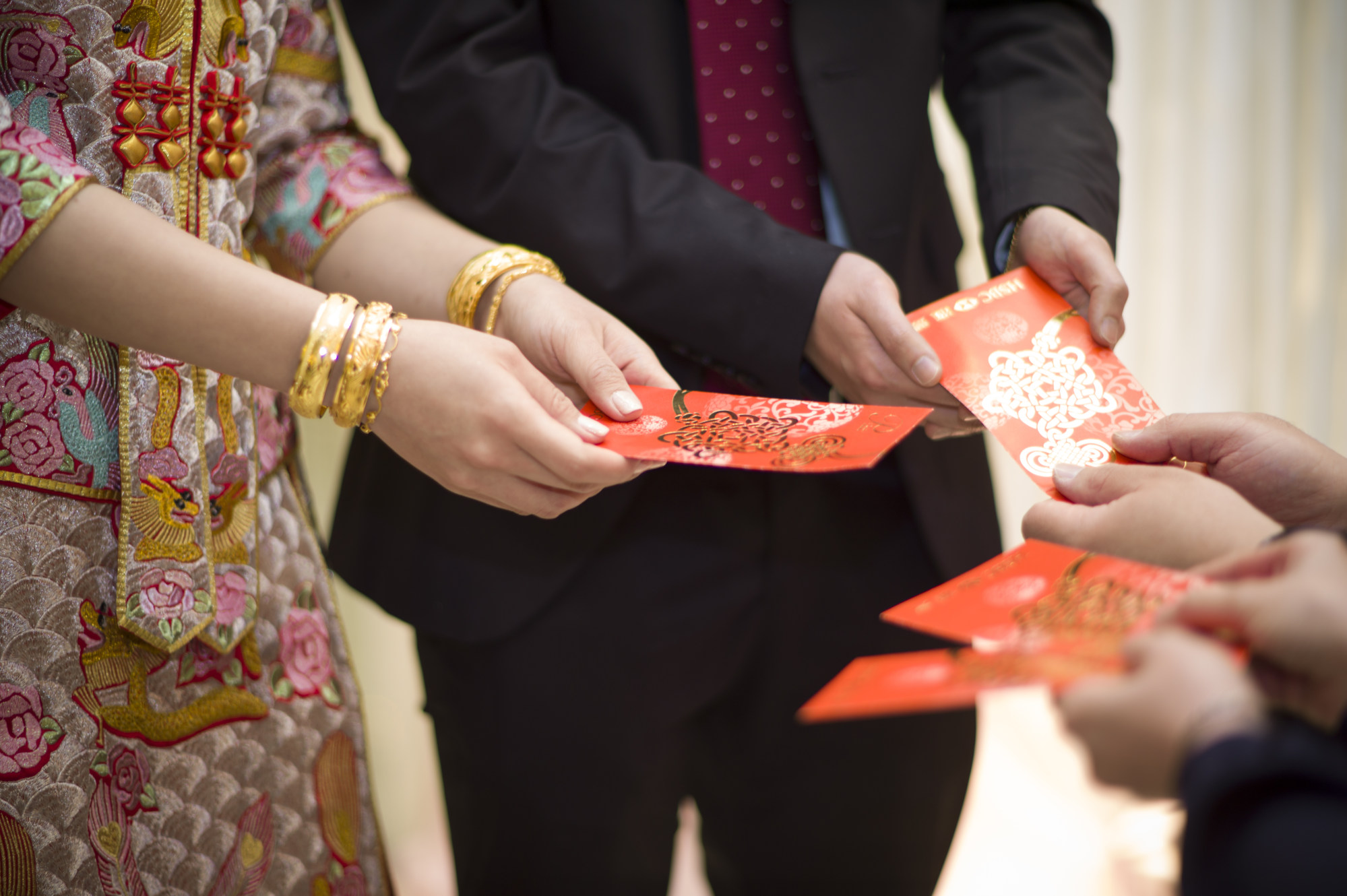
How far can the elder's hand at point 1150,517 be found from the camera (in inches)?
20.2

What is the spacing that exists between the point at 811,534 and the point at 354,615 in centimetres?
138

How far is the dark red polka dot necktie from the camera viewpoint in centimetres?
85

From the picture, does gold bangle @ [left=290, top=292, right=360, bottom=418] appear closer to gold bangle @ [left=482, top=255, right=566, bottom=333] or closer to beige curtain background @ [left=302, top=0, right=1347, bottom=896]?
gold bangle @ [left=482, top=255, right=566, bottom=333]

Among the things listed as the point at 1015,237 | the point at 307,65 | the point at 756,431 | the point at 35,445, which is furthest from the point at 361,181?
the point at 1015,237

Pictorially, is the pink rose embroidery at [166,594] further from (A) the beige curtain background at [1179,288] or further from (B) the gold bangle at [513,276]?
(A) the beige curtain background at [1179,288]

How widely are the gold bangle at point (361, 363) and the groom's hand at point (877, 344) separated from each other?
1.28ft

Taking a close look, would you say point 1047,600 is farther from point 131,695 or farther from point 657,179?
point 131,695

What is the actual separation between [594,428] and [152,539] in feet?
1.16

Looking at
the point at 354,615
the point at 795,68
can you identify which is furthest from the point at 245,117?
the point at 354,615

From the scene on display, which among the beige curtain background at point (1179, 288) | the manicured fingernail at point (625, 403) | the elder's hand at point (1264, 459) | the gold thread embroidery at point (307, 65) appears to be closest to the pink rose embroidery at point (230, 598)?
the manicured fingernail at point (625, 403)

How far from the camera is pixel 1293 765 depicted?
323 millimetres

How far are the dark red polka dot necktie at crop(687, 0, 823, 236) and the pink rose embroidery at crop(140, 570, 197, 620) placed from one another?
2.05ft

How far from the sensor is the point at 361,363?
2.12 feet

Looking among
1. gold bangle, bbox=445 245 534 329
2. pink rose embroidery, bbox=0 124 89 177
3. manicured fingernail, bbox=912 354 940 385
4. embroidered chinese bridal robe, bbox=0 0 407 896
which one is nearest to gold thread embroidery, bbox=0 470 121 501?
embroidered chinese bridal robe, bbox=0 0 407 896
